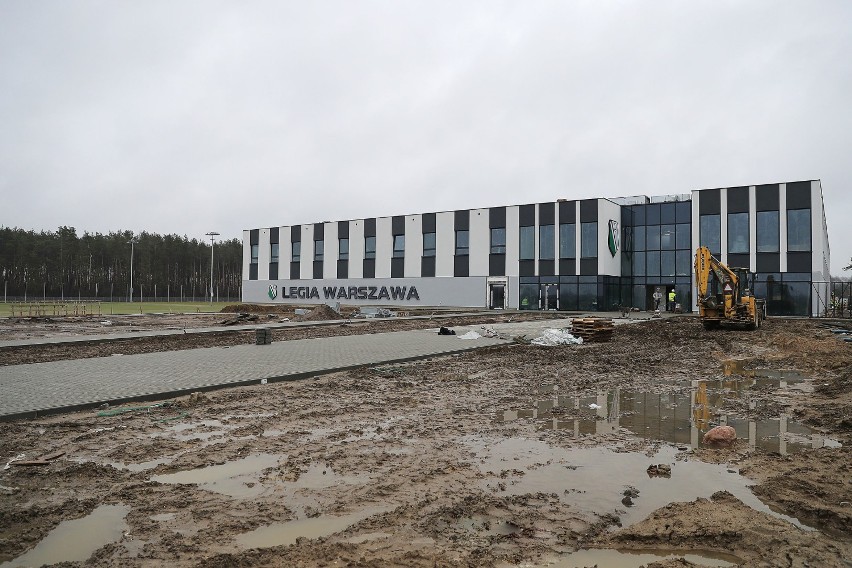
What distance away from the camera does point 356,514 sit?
4371 mm

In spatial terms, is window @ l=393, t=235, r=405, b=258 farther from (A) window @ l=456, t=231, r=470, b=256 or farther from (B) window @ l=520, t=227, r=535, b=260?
(B) window @ l=520, t=227, r=535, b=260

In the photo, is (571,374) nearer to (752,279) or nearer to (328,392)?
(328,392)

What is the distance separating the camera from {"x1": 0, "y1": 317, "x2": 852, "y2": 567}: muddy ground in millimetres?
3805

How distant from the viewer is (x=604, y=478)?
5.26 m

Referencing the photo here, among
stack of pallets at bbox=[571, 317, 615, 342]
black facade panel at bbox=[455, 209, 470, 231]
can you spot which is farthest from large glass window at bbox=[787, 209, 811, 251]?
stack of pallets at bbox=[571, 317, 615, 342]

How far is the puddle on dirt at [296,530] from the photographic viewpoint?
153 inches

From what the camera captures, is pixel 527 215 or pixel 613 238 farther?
pixel 527 215

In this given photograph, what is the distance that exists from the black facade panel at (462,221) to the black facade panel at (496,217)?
2.35 meters

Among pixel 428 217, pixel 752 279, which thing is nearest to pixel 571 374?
pixel 752 279

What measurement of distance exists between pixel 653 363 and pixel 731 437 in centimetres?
784

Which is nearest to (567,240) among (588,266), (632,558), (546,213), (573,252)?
(573,252)

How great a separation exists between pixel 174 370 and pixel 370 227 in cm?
4920

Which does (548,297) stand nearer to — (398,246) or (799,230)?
(398,246)

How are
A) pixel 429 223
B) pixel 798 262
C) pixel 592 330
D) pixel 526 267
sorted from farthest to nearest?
pixel 429 223 < pixel 526 267 < pixel 798 262 < pixel 592 330
